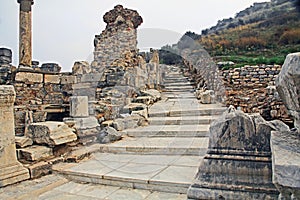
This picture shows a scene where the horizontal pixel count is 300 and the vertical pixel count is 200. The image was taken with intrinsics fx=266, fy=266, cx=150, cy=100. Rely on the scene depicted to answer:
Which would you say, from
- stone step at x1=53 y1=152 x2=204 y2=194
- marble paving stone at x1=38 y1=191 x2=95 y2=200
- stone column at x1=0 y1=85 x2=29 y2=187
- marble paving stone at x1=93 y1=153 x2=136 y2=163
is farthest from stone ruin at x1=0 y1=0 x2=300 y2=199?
marble paving stone at x1=38 y1=191 x2=95 y2=200

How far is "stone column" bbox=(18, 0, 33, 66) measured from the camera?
11438 mm

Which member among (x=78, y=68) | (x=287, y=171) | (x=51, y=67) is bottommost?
(x=287, y=171)

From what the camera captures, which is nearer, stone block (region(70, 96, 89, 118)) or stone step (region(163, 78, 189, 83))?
stone block (region(70, 96, 89, 118))

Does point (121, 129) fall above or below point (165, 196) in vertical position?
above

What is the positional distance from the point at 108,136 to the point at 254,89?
5105 mm

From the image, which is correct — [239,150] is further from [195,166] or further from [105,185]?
[105,185]

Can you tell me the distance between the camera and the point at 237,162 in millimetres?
1905

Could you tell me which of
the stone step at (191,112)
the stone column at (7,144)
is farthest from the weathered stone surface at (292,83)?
the stone step at (191,112)

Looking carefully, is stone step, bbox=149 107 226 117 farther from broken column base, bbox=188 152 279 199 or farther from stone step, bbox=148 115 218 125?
broken column base, bbox=188 152 279 199

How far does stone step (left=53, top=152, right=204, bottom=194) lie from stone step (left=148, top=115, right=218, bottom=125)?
6.73 feet

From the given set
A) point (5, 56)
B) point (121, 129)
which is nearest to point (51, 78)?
point (5, 56)

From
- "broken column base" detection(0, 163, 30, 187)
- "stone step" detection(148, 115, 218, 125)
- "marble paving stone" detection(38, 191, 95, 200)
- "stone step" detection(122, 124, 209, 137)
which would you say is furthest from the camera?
"stone step" detection(148, 115, 218, 125)

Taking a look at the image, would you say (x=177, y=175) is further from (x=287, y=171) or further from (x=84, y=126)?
(x=84, y=126)

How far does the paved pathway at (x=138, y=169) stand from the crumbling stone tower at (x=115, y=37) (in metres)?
12.0
